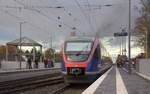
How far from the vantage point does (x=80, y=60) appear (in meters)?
13.5

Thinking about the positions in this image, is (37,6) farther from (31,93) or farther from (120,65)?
(120,65)

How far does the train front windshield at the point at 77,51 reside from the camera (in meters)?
13.7

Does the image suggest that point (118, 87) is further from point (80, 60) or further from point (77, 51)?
point (77, 51)

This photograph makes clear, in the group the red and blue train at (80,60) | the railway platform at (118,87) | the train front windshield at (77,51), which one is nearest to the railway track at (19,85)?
the red and blue train at (80,60)

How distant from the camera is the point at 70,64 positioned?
1343 centimetres

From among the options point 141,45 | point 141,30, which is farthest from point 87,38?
point 141,45

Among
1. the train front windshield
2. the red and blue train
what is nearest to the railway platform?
the red and blue train

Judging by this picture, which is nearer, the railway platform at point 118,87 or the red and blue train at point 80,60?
the railway platform at point 118,87

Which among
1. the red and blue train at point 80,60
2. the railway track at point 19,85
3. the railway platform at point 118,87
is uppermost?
the red and blue train at point 80,60

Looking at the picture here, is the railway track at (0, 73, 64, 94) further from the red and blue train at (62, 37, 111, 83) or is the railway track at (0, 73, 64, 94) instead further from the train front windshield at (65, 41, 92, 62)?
the train front windshield at (65, 41, 92, 62)

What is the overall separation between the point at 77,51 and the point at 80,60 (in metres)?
0.77

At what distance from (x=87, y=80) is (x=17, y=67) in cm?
2614

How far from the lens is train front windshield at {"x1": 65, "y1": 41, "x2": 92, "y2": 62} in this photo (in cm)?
1367

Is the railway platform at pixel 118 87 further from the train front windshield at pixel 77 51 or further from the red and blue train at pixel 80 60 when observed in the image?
the train front windshield at pixel 77 51
